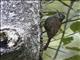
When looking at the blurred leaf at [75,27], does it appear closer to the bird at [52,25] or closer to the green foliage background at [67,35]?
the green foliage background at [67,35]

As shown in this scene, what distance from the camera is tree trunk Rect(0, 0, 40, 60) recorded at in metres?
0.55

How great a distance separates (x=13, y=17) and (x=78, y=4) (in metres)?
0.34

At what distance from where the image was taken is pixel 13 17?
0.61m

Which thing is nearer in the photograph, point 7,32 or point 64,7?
point 7,32

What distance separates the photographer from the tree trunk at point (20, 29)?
0.55m

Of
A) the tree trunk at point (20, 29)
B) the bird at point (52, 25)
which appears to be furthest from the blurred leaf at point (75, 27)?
the tree trunk at point (20, 29)

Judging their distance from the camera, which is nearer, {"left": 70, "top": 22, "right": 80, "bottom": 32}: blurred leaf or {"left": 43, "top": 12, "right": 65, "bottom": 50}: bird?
{"left": 43, "top": 12, "right": 65, "bottom": 50}: bird

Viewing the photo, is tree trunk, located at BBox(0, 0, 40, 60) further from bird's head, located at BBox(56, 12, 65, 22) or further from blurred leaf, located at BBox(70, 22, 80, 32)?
blurred leaf, located at BBox(70, 22, 80, 32)

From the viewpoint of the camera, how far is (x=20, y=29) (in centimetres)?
59

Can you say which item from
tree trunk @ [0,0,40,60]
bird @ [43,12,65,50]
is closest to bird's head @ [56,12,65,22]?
bird @ [43,12,65,50]

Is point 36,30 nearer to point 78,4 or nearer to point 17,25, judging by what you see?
point 17,25

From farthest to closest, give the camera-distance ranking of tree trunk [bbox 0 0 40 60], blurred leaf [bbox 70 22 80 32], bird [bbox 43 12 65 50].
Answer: blurred leaf [bbox 70 22 80 32]
bird [bbox 43 12 65 50]
tree trunk [bbox 0 0 40 60]

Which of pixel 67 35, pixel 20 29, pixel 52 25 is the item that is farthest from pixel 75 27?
pixel 20 29

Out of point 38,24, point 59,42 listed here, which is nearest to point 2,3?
point 38,24
